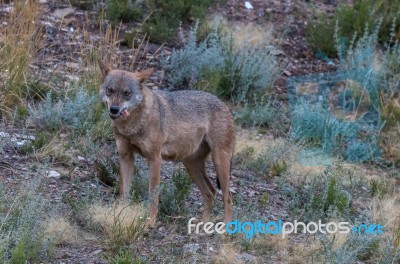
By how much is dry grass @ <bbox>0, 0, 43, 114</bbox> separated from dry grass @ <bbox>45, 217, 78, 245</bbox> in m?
2.78

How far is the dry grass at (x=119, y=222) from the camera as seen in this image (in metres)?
6.59

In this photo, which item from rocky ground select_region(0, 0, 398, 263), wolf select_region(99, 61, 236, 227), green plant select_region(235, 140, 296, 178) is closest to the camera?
rocky ground select_region(0, 0, 398, 263)

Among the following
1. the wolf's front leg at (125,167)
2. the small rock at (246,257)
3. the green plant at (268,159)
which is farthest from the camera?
the green plant at (268,159)

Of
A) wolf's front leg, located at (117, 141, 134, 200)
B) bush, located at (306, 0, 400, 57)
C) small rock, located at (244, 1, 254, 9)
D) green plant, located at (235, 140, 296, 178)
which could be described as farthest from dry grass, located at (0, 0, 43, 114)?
bush, located at (306, 0, 400, 57)

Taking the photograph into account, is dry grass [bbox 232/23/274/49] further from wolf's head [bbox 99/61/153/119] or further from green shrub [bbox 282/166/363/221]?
wolf's head [bbox 99/61/153/119]

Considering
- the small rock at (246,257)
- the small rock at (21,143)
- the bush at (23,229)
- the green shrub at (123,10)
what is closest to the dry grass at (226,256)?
the small rock at (246,257)

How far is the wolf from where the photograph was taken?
23.6 ft

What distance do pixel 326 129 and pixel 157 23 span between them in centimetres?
295

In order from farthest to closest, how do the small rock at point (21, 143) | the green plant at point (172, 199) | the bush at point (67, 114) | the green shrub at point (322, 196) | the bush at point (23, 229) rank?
the bush at point (67, 114) → the small rock at point (21, 143) → the green shrub at point (322, 196) → the green plant at point (172, 199) → the bush at point (23, 229)

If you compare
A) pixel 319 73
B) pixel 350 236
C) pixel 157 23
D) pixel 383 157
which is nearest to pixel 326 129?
pixel 383 157

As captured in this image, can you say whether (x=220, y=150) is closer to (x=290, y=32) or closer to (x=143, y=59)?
(x=143, y=59)

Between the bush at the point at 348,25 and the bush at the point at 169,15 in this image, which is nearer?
the bush at the point at 169,15

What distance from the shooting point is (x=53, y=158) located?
8.27 m

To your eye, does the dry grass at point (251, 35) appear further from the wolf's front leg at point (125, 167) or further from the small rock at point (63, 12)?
the wolf's front leg at point (125, 167)
